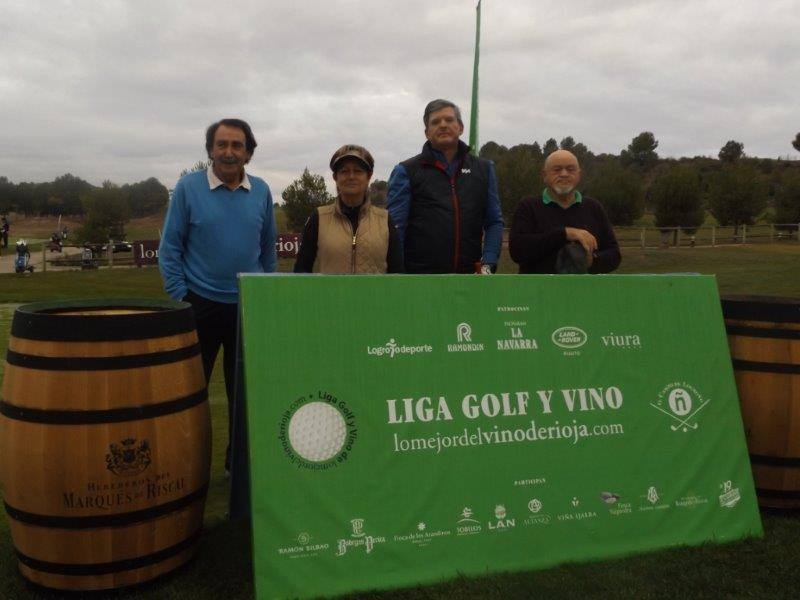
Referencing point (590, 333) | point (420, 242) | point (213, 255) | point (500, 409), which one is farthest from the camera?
point (420, 242)

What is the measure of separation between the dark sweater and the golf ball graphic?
5.73 ft

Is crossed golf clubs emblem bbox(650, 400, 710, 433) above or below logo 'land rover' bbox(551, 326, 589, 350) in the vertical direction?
below

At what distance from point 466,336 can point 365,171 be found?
1139 mm

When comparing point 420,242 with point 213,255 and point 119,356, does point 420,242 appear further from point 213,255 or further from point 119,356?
point 119,356

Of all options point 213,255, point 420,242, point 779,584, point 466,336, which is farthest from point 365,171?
point 779,584

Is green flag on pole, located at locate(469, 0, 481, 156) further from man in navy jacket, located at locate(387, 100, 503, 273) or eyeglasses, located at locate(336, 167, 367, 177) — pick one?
eyeglasses, located at locate(336, 167, 367, 177)

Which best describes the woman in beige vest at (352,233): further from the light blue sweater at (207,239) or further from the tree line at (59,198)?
the tree line at (59,198)

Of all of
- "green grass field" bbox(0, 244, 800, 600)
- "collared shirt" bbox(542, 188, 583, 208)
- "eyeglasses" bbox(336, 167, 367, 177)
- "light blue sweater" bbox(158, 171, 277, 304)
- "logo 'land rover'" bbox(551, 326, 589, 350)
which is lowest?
"green grass field" bbox(0, 244, 800, 600)

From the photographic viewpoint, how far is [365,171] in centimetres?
348

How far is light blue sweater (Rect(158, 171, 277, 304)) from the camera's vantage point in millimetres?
3365

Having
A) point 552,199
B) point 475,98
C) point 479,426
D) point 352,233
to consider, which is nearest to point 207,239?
point 352,233

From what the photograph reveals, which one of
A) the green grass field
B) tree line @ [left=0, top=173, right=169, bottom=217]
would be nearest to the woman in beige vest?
the green grass field

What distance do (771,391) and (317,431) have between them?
219cm

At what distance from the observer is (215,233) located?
339 centimetres
